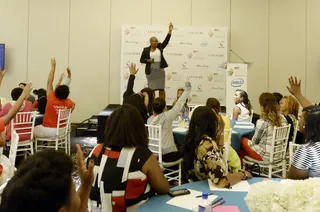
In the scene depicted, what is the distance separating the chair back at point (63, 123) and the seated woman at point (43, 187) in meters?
4.43

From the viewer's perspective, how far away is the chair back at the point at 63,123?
5438 mm

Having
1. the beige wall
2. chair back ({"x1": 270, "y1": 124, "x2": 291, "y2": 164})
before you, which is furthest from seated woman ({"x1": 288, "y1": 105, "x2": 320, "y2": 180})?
the beige wall

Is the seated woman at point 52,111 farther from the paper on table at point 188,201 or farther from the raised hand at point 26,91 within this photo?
the paper on table at point 188,201

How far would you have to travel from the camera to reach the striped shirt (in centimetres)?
224

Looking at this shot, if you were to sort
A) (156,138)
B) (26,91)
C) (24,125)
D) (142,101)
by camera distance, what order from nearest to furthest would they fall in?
(26,91) < (156,138) < (142,101) < (24,125)

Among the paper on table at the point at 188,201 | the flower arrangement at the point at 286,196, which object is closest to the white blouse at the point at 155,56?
the paper on table at the point at 188,201

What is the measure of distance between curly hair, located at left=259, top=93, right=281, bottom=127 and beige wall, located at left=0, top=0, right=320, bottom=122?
4.81 meters

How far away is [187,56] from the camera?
8602mm

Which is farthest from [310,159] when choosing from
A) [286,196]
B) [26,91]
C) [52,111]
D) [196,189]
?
[52,111]

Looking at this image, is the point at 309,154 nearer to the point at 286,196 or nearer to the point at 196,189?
the point at 196,189

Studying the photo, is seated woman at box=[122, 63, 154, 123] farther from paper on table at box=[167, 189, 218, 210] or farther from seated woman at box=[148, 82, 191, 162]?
paper on table at box=[167, 189, 218, 210]

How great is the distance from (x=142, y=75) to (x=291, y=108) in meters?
4.25

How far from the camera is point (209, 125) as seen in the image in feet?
8.54

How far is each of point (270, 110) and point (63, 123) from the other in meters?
3.34
